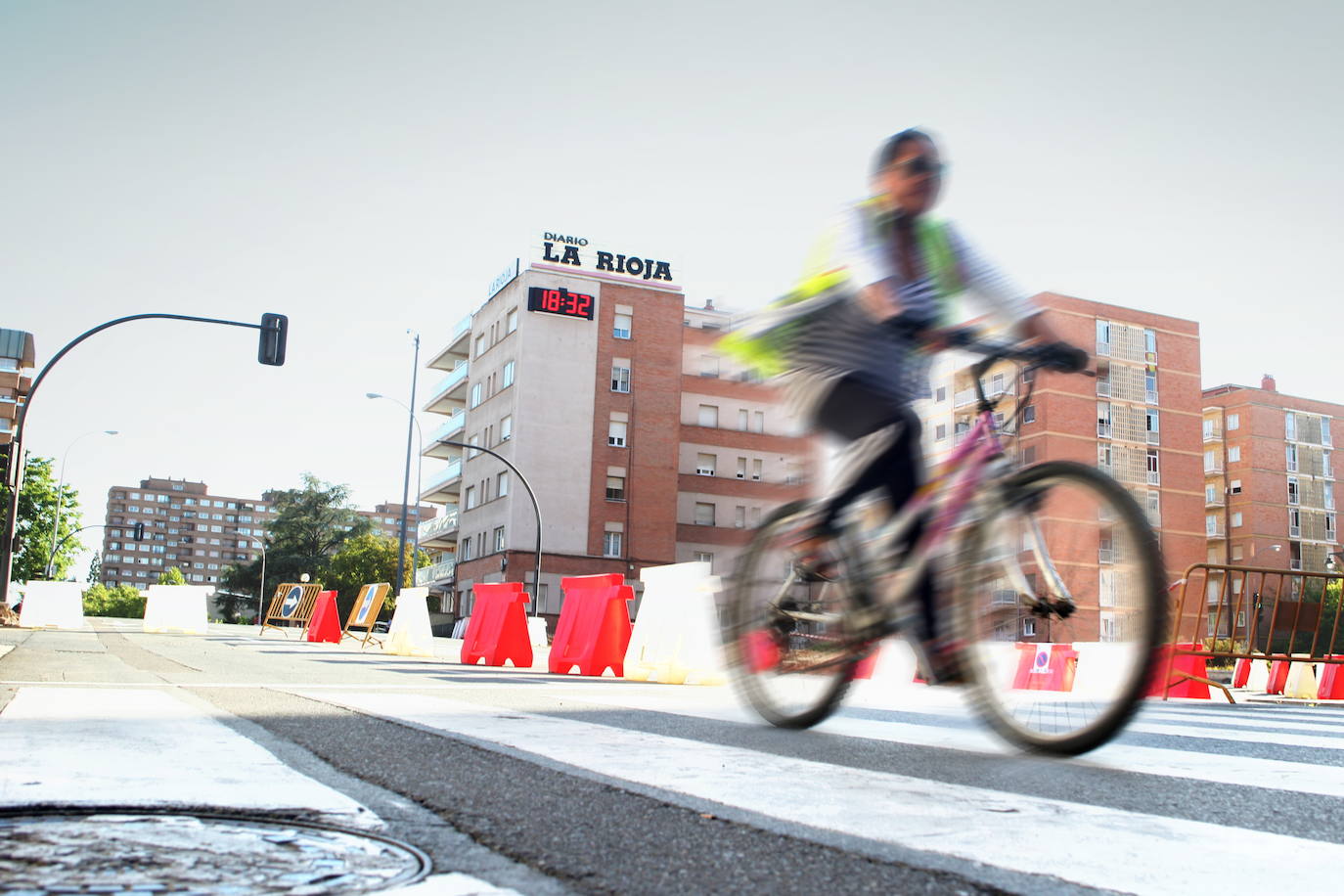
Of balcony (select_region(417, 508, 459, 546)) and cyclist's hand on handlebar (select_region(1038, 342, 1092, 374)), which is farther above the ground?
balcony (select_region(417, 508, 459, 546))

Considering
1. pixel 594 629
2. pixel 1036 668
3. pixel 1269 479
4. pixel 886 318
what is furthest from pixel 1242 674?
pixel 1269 479

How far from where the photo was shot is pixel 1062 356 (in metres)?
3.30

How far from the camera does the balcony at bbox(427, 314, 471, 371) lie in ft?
235

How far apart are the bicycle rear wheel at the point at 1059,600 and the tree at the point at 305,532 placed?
108899 mm

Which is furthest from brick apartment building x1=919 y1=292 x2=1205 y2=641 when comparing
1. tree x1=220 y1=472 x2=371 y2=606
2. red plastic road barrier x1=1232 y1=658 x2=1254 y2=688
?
tree x1=220 y1=472 x2=371 y2=606

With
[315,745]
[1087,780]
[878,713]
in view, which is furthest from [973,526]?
[878,713]

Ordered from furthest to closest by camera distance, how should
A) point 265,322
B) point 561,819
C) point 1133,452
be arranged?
1. point 1133,452
2. point 265,322
3. point 561,819

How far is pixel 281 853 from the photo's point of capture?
196cm

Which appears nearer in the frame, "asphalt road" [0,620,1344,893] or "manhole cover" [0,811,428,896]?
"manhole cover" [0,811,428,896]

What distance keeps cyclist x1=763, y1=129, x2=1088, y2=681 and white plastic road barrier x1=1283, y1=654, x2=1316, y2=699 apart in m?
11.8

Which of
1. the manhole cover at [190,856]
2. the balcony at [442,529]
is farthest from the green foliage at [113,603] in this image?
the manhole cover at [190,856]

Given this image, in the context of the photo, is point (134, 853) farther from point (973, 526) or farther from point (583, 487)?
point (583, 487)

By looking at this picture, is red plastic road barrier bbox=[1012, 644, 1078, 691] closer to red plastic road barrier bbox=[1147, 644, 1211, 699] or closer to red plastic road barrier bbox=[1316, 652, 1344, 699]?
red plastic road barrier bbox=[1147, 644, 1211, 699]

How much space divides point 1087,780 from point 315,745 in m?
2.40
